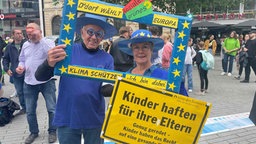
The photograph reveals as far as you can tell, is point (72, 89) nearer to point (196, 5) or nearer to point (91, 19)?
point (91, 19)

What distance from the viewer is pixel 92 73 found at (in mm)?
2039

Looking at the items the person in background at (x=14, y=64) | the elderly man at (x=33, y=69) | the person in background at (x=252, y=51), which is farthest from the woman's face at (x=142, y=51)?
the person in background at (x=252, y=51)

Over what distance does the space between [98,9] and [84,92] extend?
73cm

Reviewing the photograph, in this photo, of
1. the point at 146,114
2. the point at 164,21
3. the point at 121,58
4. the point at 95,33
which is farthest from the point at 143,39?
the point at 121,58

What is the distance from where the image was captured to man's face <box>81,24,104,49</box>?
2283 millimetres

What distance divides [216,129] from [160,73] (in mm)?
3268

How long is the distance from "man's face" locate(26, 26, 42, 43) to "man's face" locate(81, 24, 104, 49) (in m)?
2.19

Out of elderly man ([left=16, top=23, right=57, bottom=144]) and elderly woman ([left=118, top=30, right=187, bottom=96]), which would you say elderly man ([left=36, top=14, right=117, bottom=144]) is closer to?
elderly woman ([left=118, top=30, right=187, bottom=96])

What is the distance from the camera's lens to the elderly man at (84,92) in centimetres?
230

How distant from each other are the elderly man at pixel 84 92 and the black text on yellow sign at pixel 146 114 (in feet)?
1.75

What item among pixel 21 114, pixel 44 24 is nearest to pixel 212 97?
pixel 21 114

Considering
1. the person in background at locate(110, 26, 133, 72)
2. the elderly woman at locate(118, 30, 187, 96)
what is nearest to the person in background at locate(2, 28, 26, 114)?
the person in background at locate(110, 26, 133, 72)

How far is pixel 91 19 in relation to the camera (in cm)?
223

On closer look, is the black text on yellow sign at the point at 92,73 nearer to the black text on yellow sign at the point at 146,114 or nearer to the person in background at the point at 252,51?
the black text on yellow sign at the point at 146,114
